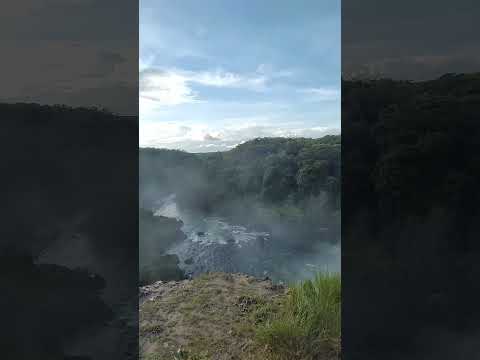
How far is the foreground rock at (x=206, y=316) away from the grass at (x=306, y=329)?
0.54ft

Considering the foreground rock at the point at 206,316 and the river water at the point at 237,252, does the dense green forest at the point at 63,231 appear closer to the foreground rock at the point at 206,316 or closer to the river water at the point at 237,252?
the foreground rock at the point at 206,316

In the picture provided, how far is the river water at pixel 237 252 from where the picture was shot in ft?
16.9

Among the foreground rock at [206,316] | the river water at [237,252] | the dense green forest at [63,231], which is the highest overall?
the dense green forest at [63,231]

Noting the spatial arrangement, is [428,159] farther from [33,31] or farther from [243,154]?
[243,154]

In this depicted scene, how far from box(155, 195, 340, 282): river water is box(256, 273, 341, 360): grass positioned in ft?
3.92

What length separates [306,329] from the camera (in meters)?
3.35

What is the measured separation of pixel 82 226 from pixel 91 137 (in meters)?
0.60

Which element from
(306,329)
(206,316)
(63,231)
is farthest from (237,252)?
(63,231)

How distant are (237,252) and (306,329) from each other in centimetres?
211

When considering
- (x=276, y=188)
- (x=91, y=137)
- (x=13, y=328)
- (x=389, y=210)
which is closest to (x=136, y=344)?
(x=13, y=328)

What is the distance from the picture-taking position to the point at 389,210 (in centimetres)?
221

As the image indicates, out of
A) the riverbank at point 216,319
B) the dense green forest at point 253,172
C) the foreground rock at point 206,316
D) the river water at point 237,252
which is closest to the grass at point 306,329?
the riverbank at point 216,319

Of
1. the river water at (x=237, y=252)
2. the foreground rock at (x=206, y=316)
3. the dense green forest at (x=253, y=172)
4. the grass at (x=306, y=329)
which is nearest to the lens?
the grass at (x=306, y=329)

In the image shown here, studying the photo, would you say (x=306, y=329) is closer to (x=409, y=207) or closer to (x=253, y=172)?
(x=409, y=207)
